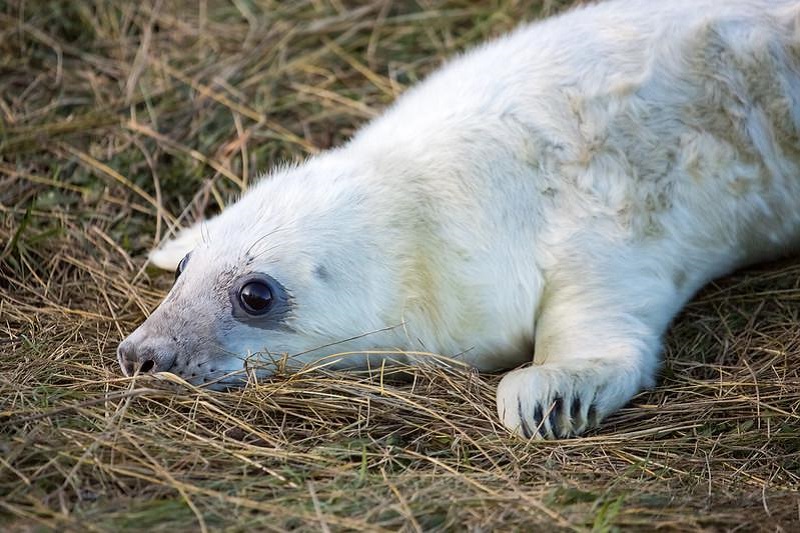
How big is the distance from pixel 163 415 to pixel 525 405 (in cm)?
113

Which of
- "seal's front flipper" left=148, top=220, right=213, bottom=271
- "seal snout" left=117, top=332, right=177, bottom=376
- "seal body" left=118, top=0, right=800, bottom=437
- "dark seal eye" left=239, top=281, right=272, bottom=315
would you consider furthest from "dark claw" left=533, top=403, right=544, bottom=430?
"seal's front flipper" left=148, top=220, right=213, bottom=271

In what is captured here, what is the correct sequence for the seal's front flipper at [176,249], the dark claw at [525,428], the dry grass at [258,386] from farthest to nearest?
the seal's front flipper at [176,249]
the dark claw at [525,428]
the dry grass at [258,386]

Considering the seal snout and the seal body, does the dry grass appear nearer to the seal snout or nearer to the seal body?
the seal snout

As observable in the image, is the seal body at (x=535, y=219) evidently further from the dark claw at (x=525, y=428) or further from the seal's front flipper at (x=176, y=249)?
the seal's front flipper at (x=176, y=249)

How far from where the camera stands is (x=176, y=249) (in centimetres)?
415

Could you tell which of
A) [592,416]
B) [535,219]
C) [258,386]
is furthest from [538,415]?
[258,386]

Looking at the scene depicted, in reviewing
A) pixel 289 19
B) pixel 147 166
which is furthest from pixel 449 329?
pixel 289 19

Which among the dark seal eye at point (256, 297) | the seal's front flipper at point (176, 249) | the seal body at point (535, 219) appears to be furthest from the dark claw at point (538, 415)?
the seal's front flipper at point (176, 249)

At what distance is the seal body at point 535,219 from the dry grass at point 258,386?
18cm

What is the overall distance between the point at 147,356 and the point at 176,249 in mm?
862

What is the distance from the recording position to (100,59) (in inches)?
214

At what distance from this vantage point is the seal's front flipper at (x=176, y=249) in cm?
411

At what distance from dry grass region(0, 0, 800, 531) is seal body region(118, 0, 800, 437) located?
177 mm

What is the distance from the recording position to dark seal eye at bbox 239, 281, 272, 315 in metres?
3.45
